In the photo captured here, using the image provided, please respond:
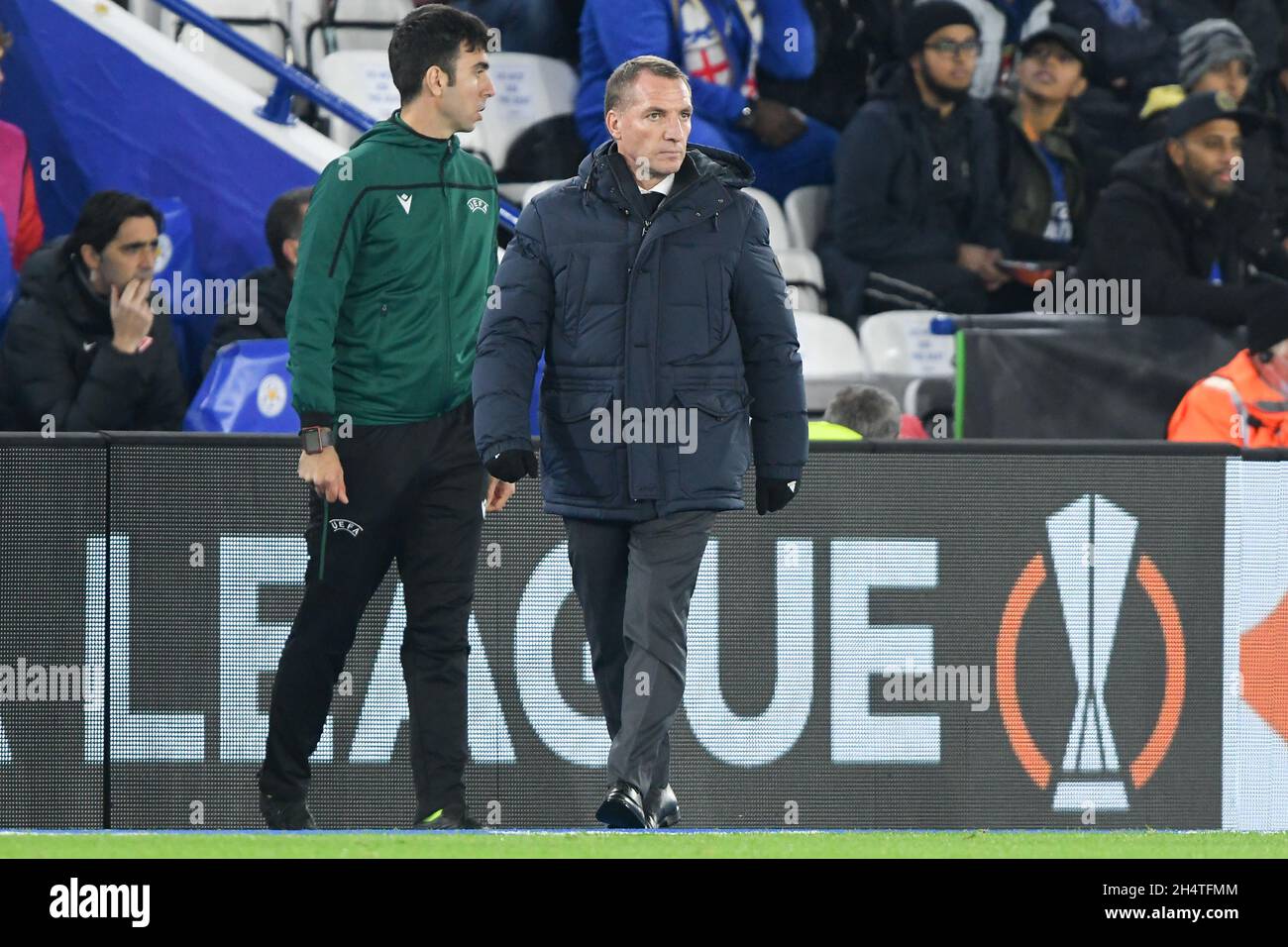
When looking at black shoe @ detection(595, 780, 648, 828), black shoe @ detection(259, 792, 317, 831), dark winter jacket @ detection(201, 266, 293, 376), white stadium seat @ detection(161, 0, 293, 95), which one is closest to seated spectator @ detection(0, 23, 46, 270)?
dark winter jacket @ detection(201, 266, 293, 376)

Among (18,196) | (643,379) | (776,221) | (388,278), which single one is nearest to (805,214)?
(776,221)

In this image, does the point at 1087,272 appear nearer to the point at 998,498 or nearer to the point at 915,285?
the point at 915,285

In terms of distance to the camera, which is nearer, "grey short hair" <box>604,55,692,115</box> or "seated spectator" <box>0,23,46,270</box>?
"grey short hair" <box>604,55,692,115</box>

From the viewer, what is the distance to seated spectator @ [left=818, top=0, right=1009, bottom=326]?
31.0ft

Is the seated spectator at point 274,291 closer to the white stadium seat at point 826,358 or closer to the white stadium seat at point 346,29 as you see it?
the white stadium seat at point 346,29

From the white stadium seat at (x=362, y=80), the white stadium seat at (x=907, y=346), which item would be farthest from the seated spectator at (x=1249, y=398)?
the white stadium seat at (x=362, y=80)

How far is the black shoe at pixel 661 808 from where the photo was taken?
5.38 meters

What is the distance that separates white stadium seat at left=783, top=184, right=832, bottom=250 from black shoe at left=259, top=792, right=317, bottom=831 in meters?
4.76

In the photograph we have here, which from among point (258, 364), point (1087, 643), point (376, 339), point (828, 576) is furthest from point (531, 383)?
point (258, 364)

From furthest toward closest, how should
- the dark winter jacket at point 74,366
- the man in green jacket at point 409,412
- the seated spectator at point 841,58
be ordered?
1. the seated spectator at point 841,58
2. the dark winter jacket at point 74,366
3. the man in green jacket at point 409,412

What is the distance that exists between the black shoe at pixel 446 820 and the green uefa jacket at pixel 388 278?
1004mm

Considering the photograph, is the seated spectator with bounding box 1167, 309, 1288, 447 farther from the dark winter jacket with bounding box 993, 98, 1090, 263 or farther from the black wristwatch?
the black wristwatch

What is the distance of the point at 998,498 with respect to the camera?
6266 mm
